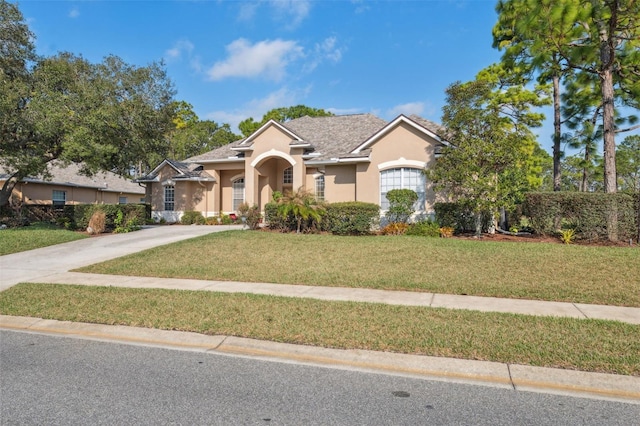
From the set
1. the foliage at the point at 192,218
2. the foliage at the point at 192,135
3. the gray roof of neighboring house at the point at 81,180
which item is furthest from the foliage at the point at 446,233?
the foliage at the point at 192,135

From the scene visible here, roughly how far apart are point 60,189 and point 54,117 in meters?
16.9

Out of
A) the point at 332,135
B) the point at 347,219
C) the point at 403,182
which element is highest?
the point at 332,135

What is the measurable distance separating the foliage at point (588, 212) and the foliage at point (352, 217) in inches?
234

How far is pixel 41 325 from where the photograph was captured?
664 centimetres

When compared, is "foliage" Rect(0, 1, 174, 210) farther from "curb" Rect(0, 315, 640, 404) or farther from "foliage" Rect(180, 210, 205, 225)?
"curb" Rect(0, 315, 640, 404)

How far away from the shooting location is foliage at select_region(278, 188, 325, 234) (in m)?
16.3

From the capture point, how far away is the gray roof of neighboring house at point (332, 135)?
21469 mm

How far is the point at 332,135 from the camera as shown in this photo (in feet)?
81.2

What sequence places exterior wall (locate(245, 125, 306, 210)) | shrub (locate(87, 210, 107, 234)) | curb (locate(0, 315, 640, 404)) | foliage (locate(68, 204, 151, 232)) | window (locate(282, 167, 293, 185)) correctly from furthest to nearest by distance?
window (locate(282, 167, 293, 185)) < exterior wall (locate(245, 125, 306, 210)) < foliage (locate(68, 204, 151, 232)) < shrub (locate(87, 210, 107, 234)) < curb (locate(0, 315, 640, 404))

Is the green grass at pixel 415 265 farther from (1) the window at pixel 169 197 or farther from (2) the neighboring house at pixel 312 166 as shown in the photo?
(1) the window at pixel 169 197

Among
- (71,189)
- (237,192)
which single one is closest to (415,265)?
(237,192)

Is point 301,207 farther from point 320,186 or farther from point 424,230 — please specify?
point 320,186

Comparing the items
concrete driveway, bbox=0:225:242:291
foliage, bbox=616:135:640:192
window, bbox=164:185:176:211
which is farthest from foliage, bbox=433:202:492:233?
foliage, bbox=616:135:640:192

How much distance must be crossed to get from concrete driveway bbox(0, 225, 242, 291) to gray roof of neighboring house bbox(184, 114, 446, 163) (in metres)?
7.87
